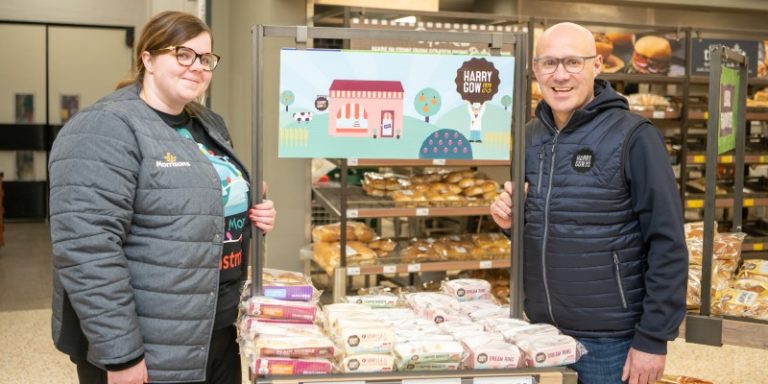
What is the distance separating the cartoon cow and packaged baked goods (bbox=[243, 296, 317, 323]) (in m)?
0.53

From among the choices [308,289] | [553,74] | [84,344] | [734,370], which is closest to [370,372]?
[308,289]

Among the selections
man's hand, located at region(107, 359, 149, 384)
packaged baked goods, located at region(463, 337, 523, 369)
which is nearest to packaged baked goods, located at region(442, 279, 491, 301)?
packaged baked goods, located at region(463, 337, 523, 369)

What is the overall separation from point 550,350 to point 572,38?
0.88m

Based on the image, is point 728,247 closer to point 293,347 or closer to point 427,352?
point 427,352

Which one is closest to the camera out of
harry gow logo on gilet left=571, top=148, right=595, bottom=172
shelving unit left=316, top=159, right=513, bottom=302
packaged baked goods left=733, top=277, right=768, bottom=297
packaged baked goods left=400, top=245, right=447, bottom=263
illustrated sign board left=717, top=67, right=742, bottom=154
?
harry gow logo on gilet left=571, top=148, right=595, bottom=172

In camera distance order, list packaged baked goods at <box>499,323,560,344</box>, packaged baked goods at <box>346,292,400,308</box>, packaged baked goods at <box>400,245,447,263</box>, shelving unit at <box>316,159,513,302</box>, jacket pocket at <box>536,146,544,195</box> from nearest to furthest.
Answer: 1. packaged baked goods at <box>499,323,560,344</box>
2. jacket pocket at <box>536,146,544,195</box>
3. packaged baked goods at <box>346,292,400,308</box>
4. shelving unit at <box>316,159,513,302</box>
5. packaged baked goods at <box>400,245,447,263</box>

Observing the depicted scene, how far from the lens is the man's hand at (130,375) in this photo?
2074 mm

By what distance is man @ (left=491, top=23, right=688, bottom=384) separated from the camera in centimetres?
221

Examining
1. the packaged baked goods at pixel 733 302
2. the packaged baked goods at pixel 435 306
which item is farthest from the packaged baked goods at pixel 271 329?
the packaged baked goods at pixel 733 302

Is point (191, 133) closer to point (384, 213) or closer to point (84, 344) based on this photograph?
point (84, 344)

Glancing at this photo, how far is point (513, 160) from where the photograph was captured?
7.94 feet

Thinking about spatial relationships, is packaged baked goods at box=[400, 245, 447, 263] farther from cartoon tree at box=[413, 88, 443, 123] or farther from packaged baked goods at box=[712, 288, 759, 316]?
cartoon tree at box=[413, 88, 443, 123]

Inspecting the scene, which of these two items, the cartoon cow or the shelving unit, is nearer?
the cartoon cow

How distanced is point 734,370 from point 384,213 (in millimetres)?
2448
